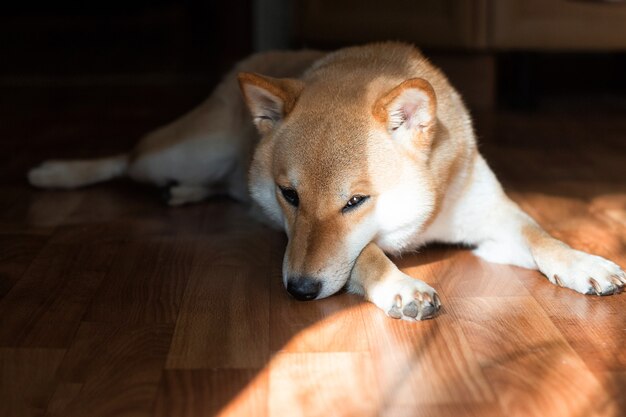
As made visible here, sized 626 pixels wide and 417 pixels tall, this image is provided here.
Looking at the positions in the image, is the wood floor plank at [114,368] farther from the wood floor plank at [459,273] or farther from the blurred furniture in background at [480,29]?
the blurred furniture in background at [480,29]

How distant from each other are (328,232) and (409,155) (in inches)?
11.8

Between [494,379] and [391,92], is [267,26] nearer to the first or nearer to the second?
[391,92]

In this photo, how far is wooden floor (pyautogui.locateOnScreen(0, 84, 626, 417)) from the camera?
1569 mm

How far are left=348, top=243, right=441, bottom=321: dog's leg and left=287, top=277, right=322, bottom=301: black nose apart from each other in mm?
128

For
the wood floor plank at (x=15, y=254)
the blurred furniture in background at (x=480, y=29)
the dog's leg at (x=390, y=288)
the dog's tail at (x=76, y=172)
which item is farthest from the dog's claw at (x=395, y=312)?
the blurred furniture in background at (x=480, y=29)

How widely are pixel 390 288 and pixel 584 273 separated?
0.50 metres

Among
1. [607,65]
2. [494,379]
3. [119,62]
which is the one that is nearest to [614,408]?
[494,379]

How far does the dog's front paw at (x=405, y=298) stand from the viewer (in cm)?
189

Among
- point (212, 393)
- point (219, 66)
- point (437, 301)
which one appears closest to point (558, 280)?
point (437, 301)

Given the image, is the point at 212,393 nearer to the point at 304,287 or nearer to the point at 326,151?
the point at 304,287

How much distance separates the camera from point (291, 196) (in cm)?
204

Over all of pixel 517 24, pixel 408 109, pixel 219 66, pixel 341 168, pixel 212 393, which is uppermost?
pixel 517 24

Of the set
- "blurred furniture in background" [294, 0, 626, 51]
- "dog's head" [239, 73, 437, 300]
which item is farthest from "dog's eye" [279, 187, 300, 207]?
"blurred furniture in background" [294, 0, 626, 51]

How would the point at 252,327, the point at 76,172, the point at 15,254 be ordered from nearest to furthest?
the point at 252,327 → the point at 15,254 → the point at 76,172
